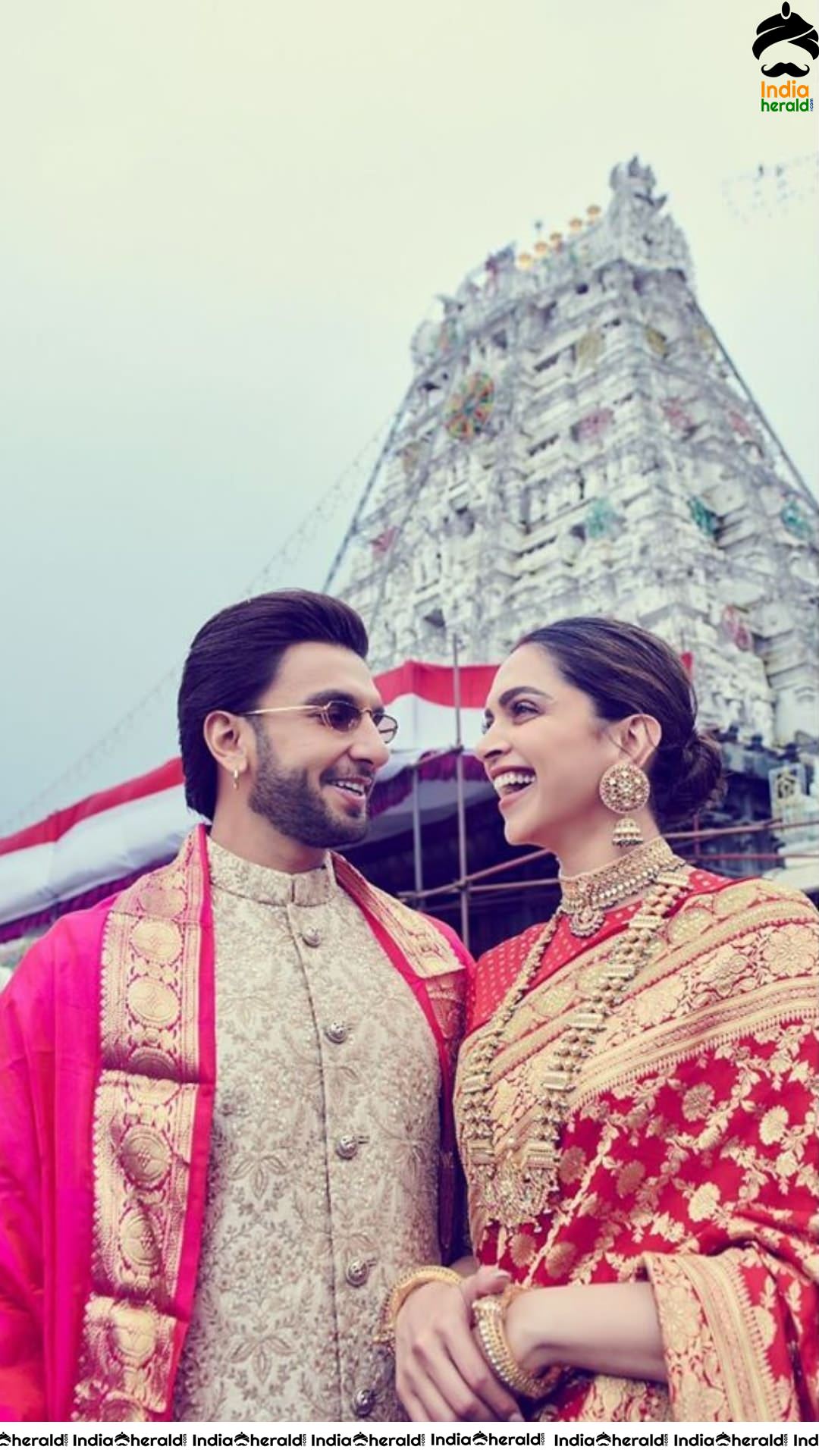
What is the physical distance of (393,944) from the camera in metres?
2.87

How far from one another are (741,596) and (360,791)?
1670 centimetres

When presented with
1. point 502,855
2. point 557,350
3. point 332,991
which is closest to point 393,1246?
point 332,991

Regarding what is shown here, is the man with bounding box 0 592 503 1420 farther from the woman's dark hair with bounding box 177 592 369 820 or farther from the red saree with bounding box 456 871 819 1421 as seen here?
the red saree with bounding box 456 871 819 1421

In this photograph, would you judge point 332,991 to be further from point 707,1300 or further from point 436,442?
point 436,442

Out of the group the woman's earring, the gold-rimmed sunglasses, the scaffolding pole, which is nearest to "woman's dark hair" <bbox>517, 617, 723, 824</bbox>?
the woman's earring

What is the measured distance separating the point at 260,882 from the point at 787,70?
8.20 ft

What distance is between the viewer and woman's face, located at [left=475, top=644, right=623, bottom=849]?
2570 mm

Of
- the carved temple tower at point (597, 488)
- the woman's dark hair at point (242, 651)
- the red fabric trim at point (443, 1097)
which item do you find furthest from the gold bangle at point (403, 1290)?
the carved temple tower at point (597, 488)

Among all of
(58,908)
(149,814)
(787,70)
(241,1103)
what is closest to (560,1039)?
(241,1103)

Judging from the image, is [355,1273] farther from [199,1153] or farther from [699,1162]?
[699,1162]

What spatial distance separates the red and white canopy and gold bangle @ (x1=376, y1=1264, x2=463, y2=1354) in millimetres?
6584

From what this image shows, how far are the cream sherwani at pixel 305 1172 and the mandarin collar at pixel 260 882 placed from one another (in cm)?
1

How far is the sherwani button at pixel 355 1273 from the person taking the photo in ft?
7.59

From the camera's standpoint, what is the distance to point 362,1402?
2.27 m
